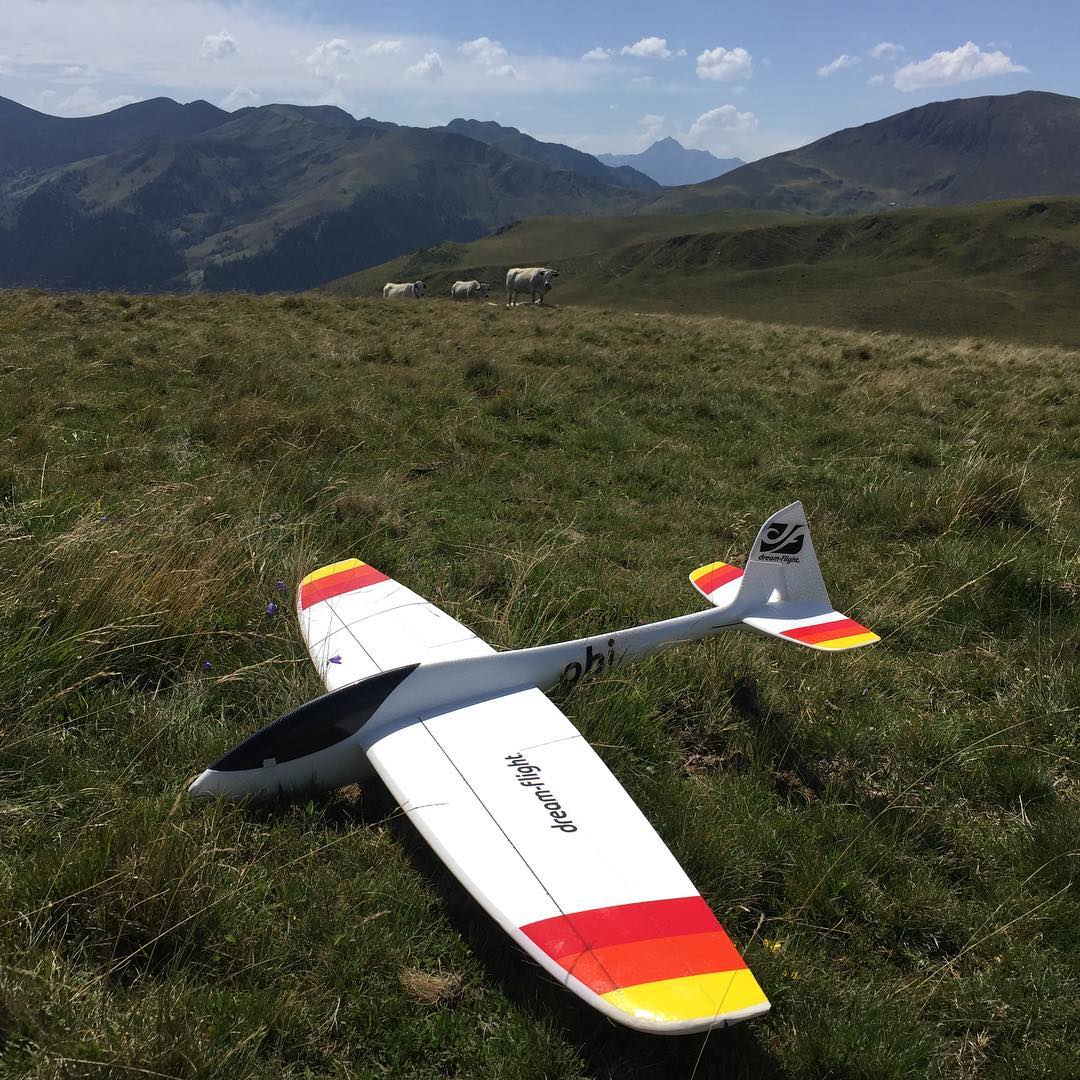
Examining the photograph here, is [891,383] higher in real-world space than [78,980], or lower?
higher

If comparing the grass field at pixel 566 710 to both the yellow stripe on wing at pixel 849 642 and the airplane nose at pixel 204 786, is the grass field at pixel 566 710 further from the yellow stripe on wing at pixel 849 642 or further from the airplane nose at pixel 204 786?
the yellow stripe on wing at pixel 849 642

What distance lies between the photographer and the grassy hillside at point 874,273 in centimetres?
7800

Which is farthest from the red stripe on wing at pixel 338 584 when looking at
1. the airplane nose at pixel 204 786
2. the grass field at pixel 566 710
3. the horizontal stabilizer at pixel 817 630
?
the horizontal stabilizer at pixel 817 630

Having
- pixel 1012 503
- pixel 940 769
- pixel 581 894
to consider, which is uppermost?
pixel 1012 503

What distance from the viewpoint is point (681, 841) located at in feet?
11.9

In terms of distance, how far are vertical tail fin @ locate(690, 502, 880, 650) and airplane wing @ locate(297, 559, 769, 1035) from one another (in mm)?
1978

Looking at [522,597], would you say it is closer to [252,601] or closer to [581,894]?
[252,601]

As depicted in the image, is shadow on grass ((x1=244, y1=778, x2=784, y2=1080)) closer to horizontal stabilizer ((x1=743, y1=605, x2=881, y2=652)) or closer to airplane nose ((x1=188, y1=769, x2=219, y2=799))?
airplane nose ((x1=188, y1=769, x2=219, y2=799))

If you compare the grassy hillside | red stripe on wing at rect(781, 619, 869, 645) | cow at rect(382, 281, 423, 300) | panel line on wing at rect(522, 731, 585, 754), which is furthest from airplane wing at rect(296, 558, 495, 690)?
the grassy hillside

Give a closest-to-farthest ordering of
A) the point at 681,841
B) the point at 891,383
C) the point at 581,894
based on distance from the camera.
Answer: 1. the point at 581,894
2. the point at 681,841
3. the point at 891,383

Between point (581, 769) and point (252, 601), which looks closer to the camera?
point (581, 769)

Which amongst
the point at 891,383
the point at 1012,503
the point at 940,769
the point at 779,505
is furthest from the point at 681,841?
the point at 891,383

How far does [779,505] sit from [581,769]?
Result: 620 centimetres

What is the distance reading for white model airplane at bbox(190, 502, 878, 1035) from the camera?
275 centimetres
